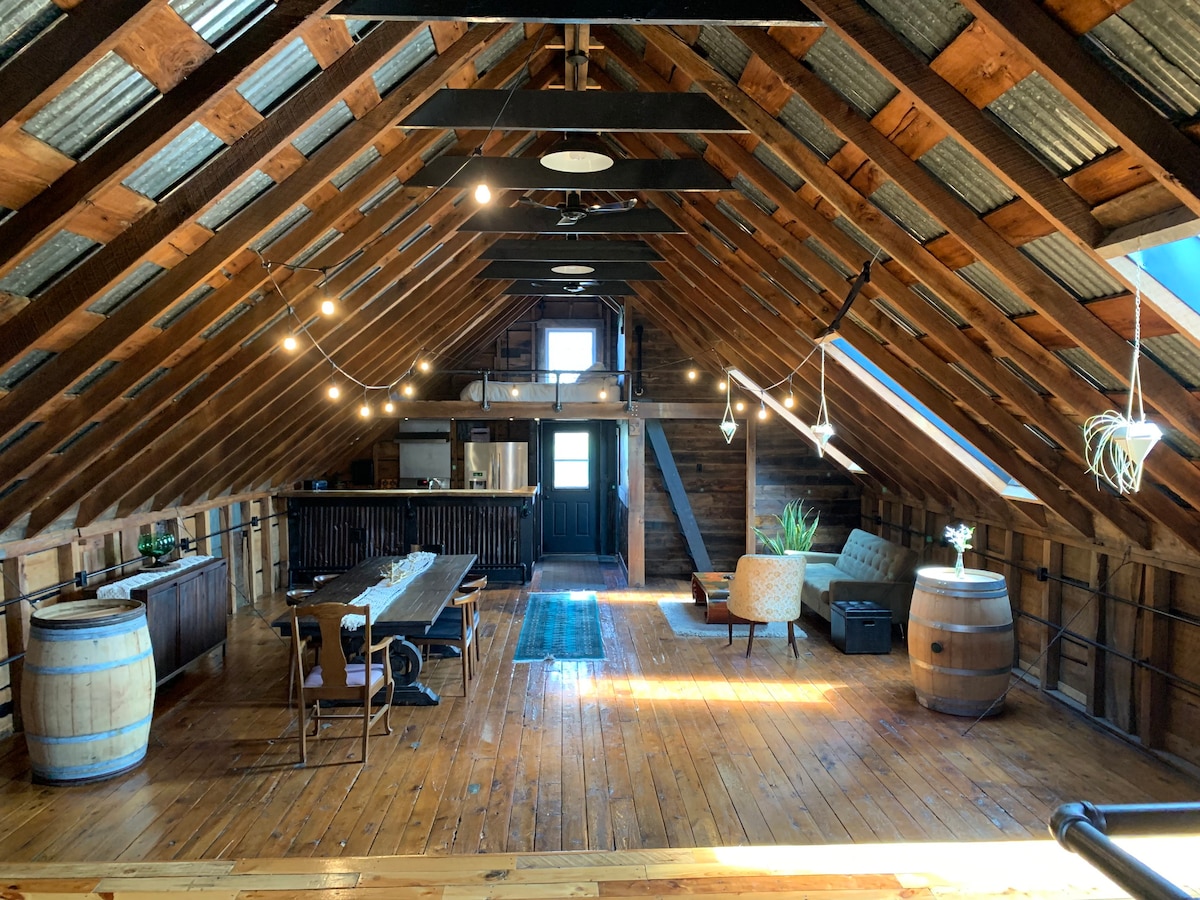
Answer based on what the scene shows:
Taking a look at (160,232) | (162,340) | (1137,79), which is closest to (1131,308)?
(1137,79)

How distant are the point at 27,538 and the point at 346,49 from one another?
411 centimetres

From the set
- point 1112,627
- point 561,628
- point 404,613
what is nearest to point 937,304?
point 1112,627

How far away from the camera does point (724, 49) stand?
3.75m

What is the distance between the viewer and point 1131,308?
3.19 meters

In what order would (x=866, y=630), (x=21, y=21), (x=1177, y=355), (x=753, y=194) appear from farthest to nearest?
(x=866, y=630), (x=753, y=194), (x=1177, y=355), (x=21, y=21)

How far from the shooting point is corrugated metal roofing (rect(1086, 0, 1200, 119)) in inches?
81.7

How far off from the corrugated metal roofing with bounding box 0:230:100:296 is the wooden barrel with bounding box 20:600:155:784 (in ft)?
6.92

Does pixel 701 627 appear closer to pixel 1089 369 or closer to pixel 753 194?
pixel 753 194

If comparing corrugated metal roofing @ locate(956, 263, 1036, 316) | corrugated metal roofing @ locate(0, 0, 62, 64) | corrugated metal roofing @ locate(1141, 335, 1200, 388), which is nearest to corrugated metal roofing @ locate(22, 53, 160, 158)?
corrugated metal roofing @ locate(0, 0, 62, 64)

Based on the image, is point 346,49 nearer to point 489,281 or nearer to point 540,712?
point 540,712

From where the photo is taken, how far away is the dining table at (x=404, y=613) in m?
5.24

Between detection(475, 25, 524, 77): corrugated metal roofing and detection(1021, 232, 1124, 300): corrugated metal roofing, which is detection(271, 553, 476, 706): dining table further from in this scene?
detection(1021, 232, 1124, 300): corrugated metal roofing

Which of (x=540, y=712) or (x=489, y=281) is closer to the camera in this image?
(x=540, y=712)

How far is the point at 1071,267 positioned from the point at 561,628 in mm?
5979
